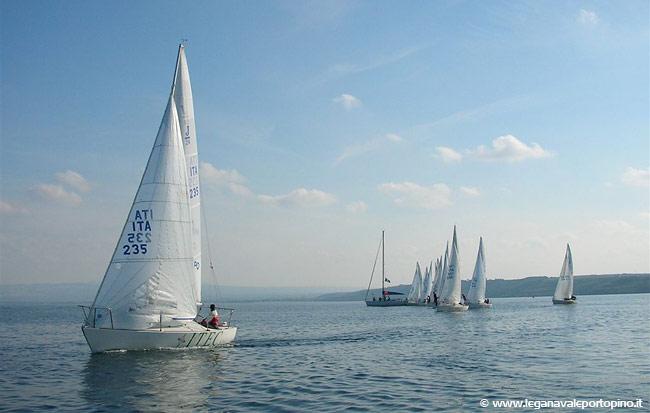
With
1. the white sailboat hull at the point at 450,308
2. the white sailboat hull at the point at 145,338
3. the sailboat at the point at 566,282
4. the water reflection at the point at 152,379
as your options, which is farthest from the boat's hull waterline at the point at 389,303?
the white sailboat hull at the point at 145,338

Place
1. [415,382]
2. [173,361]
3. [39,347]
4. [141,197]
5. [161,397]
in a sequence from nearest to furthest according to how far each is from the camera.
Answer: [161,397] < [415,382] < [173,361] < [141,197] < [39,347]

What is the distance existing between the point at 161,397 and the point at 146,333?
9.04m

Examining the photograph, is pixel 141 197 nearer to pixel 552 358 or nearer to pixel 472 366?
pixel 472 366

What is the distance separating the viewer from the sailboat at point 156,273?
26281 mm

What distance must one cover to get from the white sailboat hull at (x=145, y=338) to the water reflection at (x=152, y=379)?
1.11ft

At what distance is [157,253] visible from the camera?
27125 mm

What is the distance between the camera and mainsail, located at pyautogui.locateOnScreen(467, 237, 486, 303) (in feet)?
265

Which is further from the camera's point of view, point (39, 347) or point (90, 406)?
point (39, 347)

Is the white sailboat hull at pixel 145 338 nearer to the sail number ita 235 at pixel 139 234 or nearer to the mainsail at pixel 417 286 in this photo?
the sail number ita 235 at pixel 139 234

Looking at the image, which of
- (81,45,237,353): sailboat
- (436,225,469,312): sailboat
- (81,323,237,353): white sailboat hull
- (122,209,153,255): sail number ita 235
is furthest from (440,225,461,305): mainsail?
(122,209,153,255): sail number ita 235

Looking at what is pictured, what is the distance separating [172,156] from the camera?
28.0 m

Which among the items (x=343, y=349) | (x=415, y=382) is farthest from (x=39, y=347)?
(x=415, y=382)

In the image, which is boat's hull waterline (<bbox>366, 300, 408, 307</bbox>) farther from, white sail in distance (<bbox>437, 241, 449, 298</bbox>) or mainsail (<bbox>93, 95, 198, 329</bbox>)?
mainsail (<bbox>93, 95, 198, 329</bbox>)

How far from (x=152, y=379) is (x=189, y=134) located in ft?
52.6
